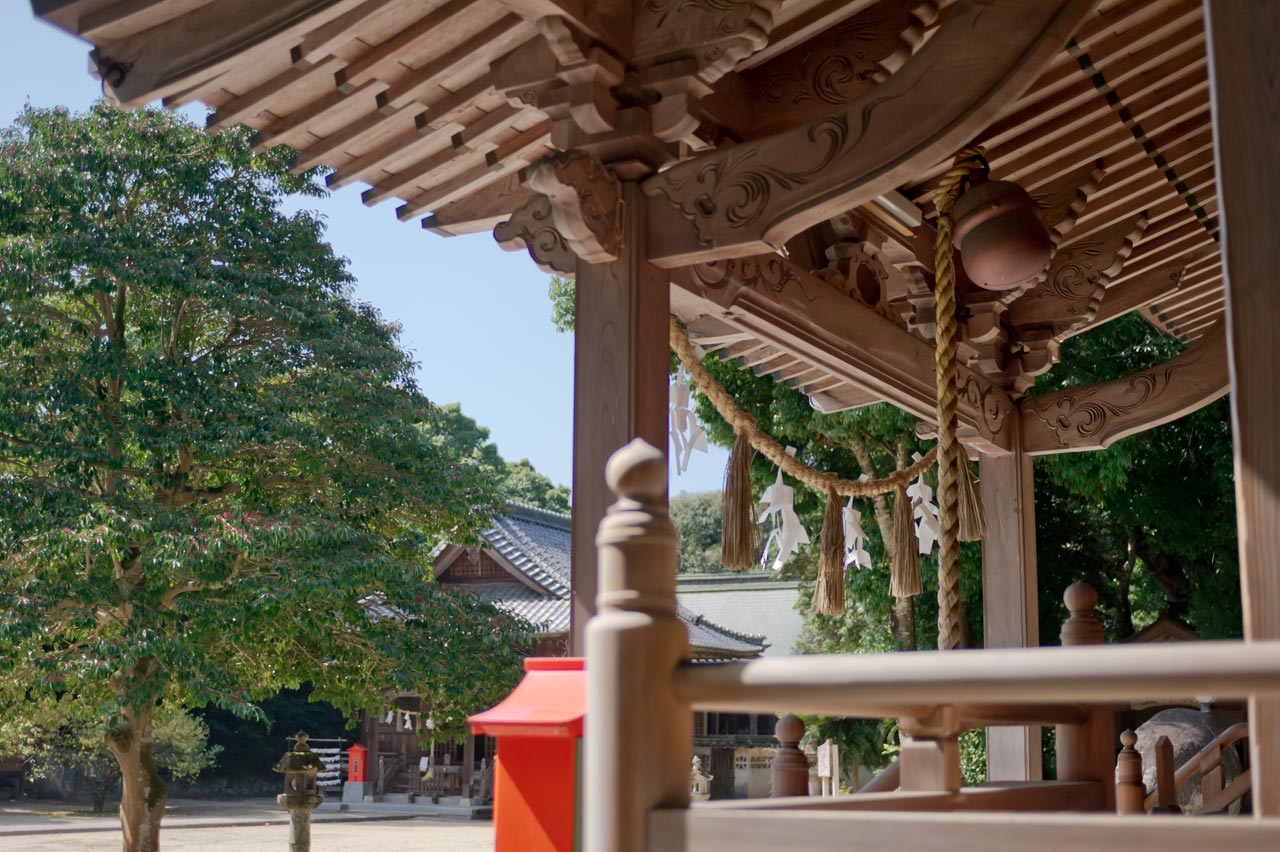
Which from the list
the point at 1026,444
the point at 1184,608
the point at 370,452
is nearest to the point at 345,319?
the point at 370,452

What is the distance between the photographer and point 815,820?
3.28 ft

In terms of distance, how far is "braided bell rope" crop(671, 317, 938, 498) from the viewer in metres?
2.84

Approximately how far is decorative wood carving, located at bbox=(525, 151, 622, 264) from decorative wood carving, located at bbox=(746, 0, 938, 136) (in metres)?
0.73

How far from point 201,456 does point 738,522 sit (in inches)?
260

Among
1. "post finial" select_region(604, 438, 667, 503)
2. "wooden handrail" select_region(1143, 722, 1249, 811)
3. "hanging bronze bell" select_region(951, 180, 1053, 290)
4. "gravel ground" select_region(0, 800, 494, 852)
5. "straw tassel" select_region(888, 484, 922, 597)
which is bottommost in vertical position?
"gravel ground" select_region(0, 800, 494, 852)

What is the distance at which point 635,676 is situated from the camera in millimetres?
1074

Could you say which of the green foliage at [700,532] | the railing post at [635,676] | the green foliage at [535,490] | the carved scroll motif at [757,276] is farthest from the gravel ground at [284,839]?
the green foliage at [700,532]

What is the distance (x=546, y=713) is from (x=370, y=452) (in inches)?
290

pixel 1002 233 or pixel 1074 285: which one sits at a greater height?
pixel 1074 285

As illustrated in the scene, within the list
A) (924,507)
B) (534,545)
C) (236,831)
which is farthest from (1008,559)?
(534,545)

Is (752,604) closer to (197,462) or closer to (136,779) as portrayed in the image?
(197,462)

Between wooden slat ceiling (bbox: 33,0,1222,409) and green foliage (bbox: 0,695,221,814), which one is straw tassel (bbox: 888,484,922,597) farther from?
green foliage (bbox: 0,695,221,814)

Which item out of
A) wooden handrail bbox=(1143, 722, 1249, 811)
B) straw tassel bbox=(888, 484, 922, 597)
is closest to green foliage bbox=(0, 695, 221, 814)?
wooden handrail bbox=(1143, 722, 1249, 811)

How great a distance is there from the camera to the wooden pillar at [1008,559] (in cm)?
382
